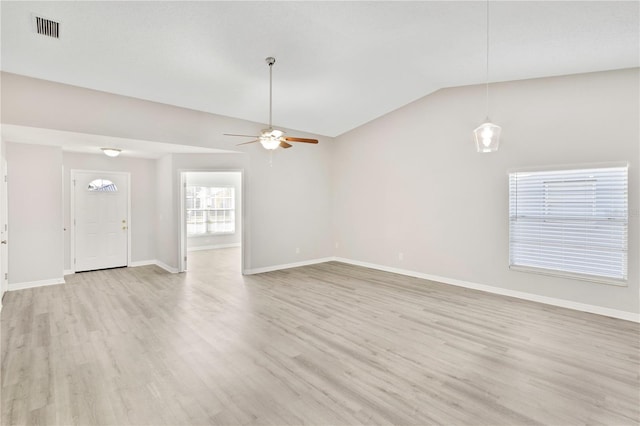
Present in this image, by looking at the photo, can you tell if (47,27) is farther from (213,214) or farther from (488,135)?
(213,214)

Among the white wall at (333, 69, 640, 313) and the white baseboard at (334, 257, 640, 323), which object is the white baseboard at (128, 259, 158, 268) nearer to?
the white wall at (333, 69, 640, 313)

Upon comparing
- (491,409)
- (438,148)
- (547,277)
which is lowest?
(491,409)

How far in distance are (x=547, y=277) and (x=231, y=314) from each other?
4.62m

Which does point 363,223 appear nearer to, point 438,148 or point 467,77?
point 438,148

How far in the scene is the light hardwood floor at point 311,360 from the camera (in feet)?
7.29

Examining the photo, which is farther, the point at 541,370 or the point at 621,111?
the point at 621,111

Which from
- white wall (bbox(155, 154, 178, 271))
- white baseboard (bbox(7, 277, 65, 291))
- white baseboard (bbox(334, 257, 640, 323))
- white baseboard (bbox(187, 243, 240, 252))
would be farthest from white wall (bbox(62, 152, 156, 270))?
white baseboard (bbox(334, 257, 640, 323))

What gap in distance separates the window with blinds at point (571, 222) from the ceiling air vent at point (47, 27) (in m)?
6.15

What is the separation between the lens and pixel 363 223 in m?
7.22

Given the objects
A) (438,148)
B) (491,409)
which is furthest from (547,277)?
(491,409)

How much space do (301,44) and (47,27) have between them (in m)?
2.62

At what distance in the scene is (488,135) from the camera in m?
3.21

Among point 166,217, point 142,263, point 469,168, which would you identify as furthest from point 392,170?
point 142,263

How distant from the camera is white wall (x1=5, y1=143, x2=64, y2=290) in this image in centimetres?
524
